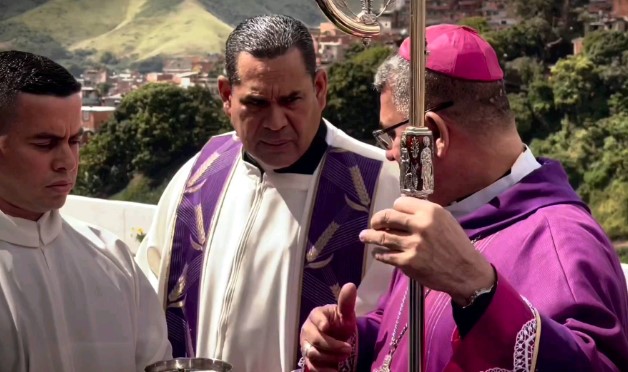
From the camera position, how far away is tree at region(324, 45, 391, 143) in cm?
725

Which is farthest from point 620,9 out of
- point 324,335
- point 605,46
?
point 324,335

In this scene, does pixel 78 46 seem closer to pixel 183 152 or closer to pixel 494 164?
pixel 183 152

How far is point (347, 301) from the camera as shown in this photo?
2348 millimetres

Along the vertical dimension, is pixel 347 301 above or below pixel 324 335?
above

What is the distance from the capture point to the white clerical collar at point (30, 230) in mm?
2643

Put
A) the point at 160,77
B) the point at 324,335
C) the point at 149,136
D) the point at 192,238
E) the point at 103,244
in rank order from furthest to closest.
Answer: the point at 160,77, the point at 149,136, the point at 192,238, the point at 103,244, the point at 324,335

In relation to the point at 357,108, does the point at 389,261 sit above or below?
above

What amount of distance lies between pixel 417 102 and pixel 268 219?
188 centimetres

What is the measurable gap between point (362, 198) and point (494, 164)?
110cm

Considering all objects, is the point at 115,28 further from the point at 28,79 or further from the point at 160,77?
the point at 28,79

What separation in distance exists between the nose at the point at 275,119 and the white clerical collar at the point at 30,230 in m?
0.84

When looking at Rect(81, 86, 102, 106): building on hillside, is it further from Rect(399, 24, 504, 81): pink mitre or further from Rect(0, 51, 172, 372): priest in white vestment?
Rect(399, 24, 504, 81): pink mitre

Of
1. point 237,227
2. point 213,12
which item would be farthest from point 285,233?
point 213,12

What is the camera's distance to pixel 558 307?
2242 mm
